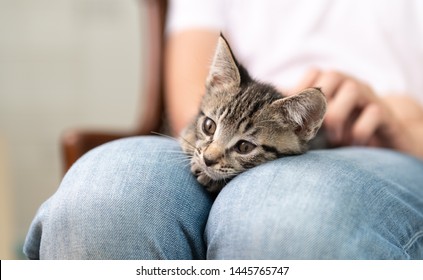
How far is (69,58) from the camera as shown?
256 centimetres

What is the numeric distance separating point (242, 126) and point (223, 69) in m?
0.14

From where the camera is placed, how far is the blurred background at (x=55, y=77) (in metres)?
2.52

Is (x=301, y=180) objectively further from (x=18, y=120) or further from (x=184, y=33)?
(x=18, y=120)

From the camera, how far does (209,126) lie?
3.41ft

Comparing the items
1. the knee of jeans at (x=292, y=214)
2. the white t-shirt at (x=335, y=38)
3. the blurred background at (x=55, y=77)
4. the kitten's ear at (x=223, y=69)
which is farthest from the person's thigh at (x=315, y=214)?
the blurred background at (x=55, y=77)

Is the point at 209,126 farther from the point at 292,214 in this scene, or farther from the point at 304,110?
the point at 292,214

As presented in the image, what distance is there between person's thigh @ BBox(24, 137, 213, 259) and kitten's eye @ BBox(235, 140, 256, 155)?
0.45 ft

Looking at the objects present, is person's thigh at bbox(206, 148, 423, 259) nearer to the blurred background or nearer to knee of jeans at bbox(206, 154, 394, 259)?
knee of jeans at bbox(206, 154, 394, 259)

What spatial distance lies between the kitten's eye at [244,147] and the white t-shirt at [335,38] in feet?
1.36

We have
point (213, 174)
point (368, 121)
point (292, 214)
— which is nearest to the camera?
point (292, 214)

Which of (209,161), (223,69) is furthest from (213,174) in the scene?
(223,69)

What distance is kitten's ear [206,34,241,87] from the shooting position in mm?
1017
